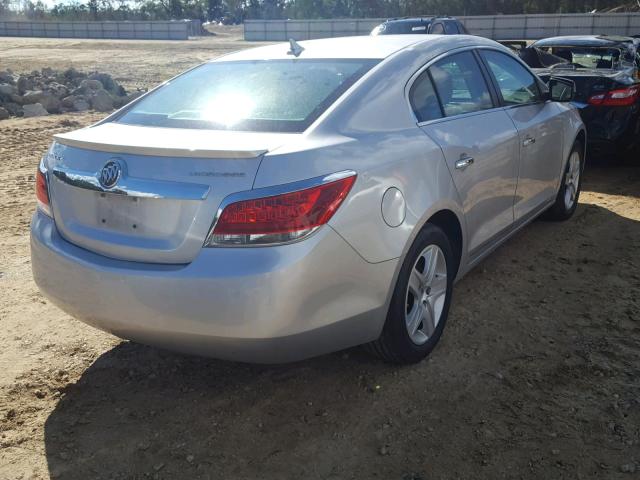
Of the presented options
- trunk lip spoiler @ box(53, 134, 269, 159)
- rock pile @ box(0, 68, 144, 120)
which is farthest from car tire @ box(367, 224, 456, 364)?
rock pile @ box(0, 68, 144, 120)

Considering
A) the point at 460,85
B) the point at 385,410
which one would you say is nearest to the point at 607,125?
the point at 460,85

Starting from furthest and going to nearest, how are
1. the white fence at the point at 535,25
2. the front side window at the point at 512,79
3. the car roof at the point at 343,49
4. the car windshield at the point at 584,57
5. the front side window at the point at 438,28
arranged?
the white fence at the point at 535,25, the front side window at the point at 438,28, the car windshield at the point at 584,57, the front side window at the point at 512,79, the car roof at the point at 343,49

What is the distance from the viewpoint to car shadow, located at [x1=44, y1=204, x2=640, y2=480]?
2682 mm

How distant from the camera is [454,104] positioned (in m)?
3.78

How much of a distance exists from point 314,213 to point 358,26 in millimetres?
47364

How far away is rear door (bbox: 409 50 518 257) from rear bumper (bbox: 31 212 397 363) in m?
0.92

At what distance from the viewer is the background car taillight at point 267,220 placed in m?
2.54

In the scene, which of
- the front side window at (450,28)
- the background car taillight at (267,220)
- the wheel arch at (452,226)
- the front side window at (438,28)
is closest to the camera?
the background car taillight at (267,220)

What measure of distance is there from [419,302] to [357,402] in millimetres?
639

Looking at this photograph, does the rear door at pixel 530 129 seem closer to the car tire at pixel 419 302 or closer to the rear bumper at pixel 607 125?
the car tire at pixel 419 302

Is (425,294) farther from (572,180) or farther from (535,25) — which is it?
(535,25)

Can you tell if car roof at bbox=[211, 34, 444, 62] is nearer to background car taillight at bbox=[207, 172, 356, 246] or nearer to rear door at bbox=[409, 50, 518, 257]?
rear door at bbox=[409, 50, 518, 257]

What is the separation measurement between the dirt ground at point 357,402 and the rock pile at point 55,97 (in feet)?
32.7

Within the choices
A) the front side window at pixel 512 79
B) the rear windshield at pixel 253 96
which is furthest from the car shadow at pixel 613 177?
the rear windshield at pixel 253 96
